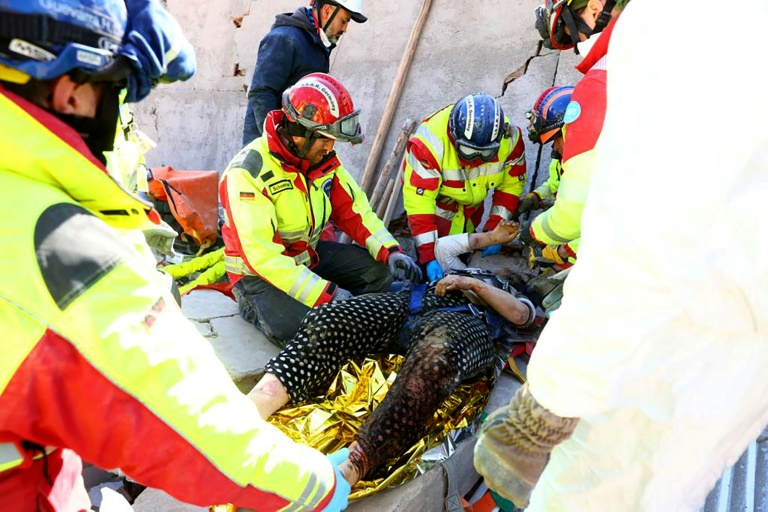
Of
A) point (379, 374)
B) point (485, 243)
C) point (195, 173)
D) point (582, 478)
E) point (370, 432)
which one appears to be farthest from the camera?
point (195, 173)

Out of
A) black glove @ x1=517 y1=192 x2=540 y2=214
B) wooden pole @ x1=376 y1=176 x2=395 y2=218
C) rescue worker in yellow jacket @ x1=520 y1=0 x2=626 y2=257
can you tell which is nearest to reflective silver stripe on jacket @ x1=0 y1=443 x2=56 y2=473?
rescue worker in yellow jacket @ x1=520 y1=0 x2=626 y2=257

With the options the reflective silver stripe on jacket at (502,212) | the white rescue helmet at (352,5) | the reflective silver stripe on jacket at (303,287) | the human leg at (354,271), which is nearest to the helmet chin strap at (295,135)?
the reflective silver stripe on jacket at (303,287)

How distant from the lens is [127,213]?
3.18 feet

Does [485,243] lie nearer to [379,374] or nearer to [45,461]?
[379,374]

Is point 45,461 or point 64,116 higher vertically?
point 64,116

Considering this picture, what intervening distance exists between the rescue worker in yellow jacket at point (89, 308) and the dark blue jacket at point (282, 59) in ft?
10.5

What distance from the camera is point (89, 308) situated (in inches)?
31.1

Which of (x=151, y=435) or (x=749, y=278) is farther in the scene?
(x=749, y=278)

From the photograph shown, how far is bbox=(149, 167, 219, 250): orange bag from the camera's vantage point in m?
4.70

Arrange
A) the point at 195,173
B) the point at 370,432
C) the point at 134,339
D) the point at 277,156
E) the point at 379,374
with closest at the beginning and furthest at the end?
the point at 134,339 → the point at 370,432 → the point at 379,374 → the point at 277,156 → the point at 195,173

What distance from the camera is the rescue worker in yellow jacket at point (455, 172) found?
3.66 m

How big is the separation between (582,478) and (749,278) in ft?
2.14

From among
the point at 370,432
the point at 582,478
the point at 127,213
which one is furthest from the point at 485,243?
the point at 127,213

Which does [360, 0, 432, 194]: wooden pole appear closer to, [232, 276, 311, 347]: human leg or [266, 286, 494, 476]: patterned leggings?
[232, 276, 311, 347]: human leg
